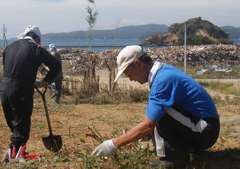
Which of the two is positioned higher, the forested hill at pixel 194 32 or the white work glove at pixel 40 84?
the white work glove at pixel 40 84

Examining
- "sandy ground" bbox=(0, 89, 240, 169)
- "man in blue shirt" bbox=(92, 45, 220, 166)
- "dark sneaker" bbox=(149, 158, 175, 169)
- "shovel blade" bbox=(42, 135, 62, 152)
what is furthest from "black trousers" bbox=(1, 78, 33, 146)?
"dark sneaker" bbox=(149, 158, 175, 169)

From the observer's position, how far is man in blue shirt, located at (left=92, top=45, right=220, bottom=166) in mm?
4797

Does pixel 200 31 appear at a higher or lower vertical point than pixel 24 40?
lower

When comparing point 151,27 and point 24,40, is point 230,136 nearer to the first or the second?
point 24,40

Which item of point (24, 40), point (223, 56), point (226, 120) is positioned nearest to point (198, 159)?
point (226, 120)

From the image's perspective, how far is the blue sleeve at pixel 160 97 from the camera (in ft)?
15.6

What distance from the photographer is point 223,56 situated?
35375 mm

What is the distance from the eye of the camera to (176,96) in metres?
4.91

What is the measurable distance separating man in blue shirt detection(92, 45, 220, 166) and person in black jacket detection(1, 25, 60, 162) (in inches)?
64.4

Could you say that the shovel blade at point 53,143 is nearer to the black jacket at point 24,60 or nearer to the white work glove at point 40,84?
the white work glove at point 40,84

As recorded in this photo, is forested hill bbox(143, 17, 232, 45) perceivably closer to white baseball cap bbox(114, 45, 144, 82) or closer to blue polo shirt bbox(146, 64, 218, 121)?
blue polo shirt bbox(146, 64, 218, 121)

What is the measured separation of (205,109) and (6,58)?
2446 mm

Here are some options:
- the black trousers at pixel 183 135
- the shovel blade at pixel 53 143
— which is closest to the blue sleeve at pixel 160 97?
the black trousers at pixel 183 135

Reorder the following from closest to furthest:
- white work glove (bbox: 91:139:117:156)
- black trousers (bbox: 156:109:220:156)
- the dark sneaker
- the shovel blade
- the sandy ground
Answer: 1. white work glove (bbox: 91:139:117:156)
2. black trousers (bbox: 156:109:220:156)
3. the dark sneaker
4. the sandy ground
5. the shovel blade
